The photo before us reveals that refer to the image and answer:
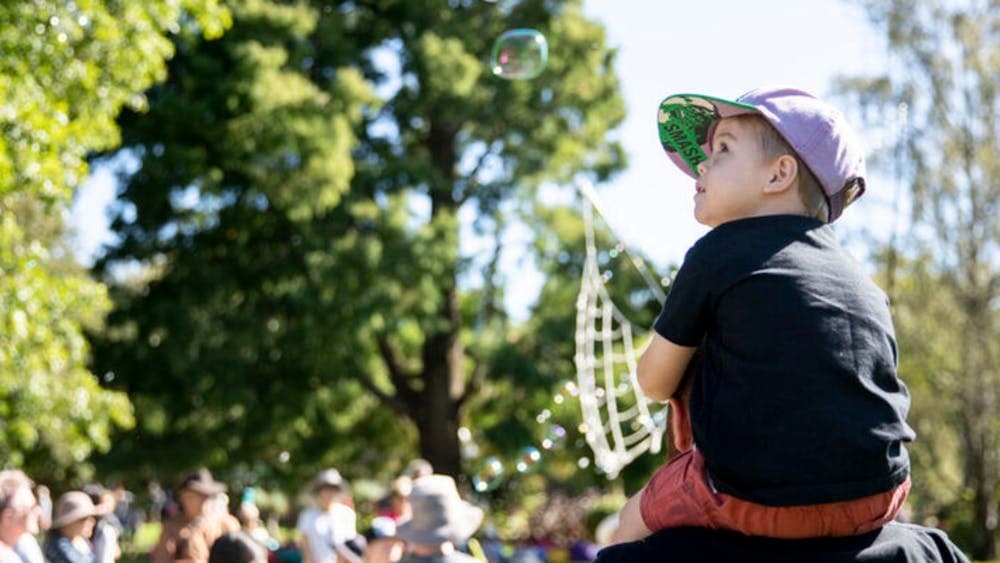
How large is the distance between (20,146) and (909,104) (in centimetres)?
2305

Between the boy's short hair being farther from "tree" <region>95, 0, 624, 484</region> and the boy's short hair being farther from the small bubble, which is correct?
the small bubble

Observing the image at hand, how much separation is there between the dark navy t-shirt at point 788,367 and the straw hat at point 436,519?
390cm

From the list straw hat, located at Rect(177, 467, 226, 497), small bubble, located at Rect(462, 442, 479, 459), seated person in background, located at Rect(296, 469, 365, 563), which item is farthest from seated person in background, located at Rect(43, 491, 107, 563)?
small bubble, located at Rect(462, 442, 479, 459)

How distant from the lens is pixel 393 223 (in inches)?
951

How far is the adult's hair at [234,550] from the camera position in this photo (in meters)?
7.31

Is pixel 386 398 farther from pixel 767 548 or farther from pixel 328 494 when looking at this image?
pixel 767 548

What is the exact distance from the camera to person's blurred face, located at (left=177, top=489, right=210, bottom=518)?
8117 mm

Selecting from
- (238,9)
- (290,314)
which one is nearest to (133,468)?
(290,314)

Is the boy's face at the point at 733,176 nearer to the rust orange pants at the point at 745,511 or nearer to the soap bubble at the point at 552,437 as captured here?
the rust orange pants at the point at 745,511

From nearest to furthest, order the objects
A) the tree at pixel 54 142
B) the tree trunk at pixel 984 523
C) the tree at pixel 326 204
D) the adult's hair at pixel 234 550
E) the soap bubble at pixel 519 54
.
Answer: the adult's hair at pixel 234 550 → the soap bubble at pixel 519 54 → the tree at pixel 54 142 → the tree at pixel 326 204 → the tree trunk at pixel 984 523

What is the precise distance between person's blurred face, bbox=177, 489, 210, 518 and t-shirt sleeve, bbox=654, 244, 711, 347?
6.37 meters

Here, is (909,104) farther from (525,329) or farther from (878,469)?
(878,469)

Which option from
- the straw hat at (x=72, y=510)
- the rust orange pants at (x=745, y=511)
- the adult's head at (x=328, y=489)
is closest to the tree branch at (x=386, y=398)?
the adult's head at (x=328, y=489)

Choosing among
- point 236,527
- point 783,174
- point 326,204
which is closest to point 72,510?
point 236,527
